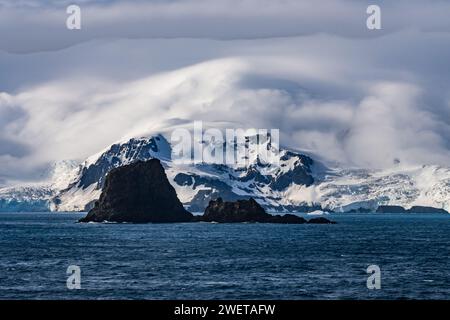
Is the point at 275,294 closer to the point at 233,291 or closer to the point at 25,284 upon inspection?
the point at 233,291

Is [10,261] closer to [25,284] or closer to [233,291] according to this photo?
[25,284]

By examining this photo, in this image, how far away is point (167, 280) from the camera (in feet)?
378

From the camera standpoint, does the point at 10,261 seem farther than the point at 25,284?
Yes

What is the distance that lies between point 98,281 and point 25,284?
917cm

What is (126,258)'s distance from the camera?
5945 inches
